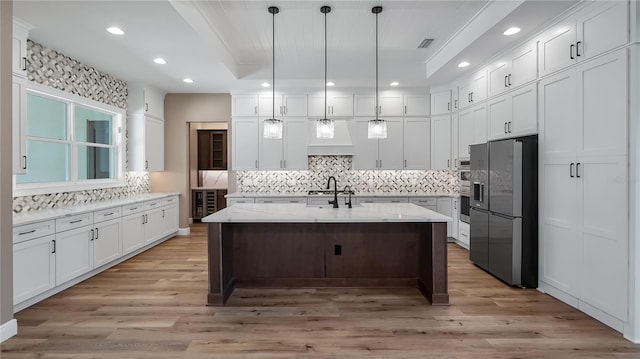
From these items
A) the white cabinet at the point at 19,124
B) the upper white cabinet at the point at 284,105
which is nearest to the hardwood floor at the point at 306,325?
the white cabinet at the point at 19,124

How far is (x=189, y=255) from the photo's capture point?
5215 millimetres

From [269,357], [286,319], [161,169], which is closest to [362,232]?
[286,319]

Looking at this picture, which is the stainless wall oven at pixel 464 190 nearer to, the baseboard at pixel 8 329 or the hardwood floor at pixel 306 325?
the hardwood floor at pixel 306 325

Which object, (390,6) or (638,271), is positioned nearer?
Result: (638,271)

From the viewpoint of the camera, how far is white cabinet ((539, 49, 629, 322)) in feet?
8.82

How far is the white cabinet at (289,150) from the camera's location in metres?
6.31

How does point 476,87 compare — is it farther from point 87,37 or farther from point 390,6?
point 87,37

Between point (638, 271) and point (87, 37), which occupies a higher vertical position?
point (87, 37)

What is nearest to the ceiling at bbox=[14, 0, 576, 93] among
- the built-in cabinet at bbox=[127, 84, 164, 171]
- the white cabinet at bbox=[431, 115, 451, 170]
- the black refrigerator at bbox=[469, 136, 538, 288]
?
the built-in cabinet at bbox=[127, 84, 164, 171]

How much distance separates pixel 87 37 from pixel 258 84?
8.67 ft

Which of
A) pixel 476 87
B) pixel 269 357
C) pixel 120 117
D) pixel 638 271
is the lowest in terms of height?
pixel 269 357

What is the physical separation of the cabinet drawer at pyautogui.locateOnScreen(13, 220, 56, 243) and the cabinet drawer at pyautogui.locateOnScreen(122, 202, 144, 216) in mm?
1296

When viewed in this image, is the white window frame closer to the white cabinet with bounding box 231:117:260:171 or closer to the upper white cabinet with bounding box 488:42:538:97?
the white cabinet with bounding box 231:117:260:171

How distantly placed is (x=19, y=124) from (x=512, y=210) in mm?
5107
